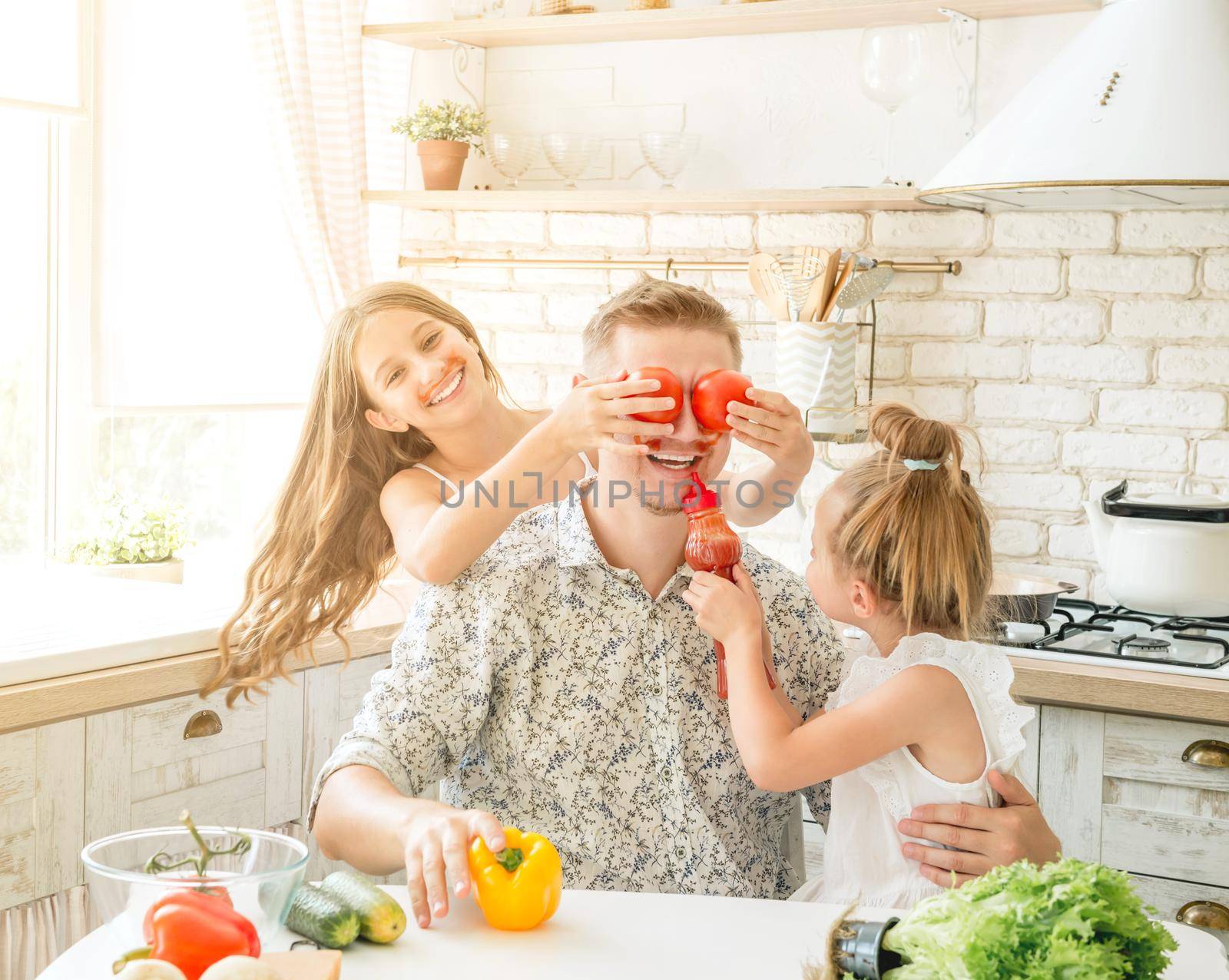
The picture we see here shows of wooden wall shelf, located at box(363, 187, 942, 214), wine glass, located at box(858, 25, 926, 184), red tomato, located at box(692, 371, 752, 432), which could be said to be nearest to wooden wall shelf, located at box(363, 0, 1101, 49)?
wine glass, located at box(858, 25, 926, 184)

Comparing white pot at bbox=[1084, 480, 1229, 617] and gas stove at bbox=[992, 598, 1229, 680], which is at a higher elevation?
white pot at bbox=[1084, 480, 1229, 617]

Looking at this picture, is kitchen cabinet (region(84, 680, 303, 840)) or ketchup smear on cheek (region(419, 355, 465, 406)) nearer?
kitchen cabinet (region(84, 680, 303, 840))

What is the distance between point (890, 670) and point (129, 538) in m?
1.70

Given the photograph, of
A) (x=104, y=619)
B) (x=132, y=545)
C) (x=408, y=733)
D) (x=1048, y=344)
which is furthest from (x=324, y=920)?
(x=1048, y=344)

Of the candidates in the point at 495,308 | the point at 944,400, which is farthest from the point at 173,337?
the point at 944,400

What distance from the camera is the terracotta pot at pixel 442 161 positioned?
10.9ft

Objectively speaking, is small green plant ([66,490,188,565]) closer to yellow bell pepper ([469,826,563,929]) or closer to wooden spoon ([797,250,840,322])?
wooden spoon ([797,250,840,322])

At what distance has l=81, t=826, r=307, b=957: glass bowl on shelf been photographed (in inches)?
42.0

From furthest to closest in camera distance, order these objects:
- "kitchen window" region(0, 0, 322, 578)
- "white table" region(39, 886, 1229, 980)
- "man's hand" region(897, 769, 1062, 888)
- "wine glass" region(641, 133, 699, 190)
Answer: "wine glass" region(641, 133, 699, 190) < "kitchen window" region(0, 0, 322, 578) < "man's hand" region(897, 769, 1062, 888) < "white table" region(39, 886, 1229, 980)

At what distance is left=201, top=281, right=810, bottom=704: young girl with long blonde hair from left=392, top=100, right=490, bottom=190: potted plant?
40.3 inches

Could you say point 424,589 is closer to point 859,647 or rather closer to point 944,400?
point 859,647

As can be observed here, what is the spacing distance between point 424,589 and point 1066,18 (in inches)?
76.7

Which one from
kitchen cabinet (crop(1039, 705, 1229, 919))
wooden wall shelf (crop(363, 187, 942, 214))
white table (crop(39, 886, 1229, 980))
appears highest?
wooden wall shelf (crop(363, 187, 942, 214))

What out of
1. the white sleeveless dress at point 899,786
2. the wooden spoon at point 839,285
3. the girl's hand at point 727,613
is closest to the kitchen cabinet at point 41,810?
the girl's hand at point 727,613
